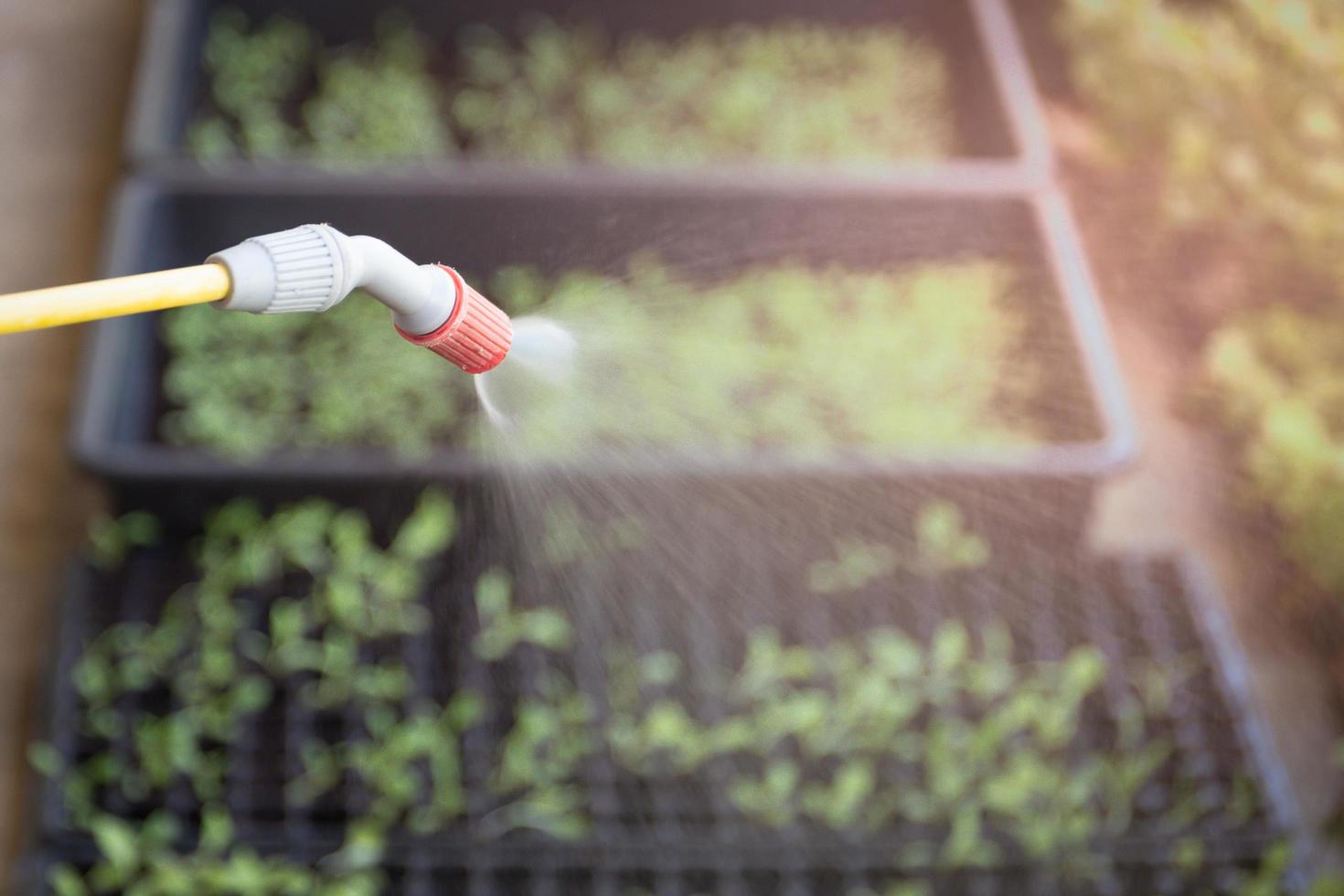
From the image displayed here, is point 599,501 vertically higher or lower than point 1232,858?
higher

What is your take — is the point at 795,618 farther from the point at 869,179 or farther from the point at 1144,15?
the point at 1144,15

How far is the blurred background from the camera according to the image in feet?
3.72

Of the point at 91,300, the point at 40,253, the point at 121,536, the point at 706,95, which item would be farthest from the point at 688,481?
the point at 40,253

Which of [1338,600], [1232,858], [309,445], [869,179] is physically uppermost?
[869,179]

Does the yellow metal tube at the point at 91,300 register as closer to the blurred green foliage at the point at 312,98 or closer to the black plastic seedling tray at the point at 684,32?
the black plastic seedling tray at the point at 684,32

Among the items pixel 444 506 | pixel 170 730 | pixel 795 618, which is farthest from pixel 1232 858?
pixel 170 730

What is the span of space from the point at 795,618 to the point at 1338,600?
66 centimetres

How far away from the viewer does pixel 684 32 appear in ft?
5.92

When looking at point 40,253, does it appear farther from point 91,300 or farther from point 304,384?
point 91,300

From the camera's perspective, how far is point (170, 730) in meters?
1.14

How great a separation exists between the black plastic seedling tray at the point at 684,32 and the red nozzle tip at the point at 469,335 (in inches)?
33.1

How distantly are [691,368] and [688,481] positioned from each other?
0.23 m

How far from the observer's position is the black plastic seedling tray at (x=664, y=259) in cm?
120

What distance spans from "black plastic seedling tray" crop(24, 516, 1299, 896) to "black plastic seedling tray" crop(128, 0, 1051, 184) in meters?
0.45
